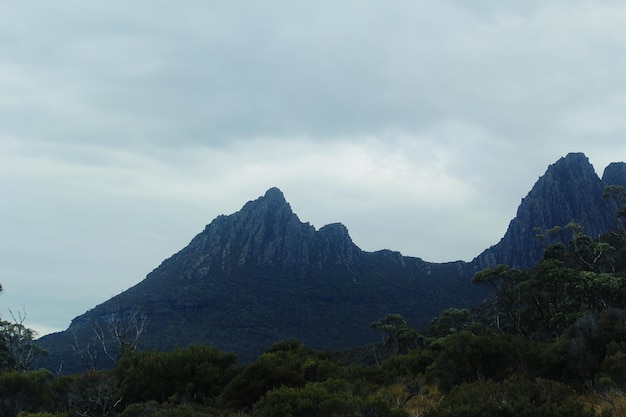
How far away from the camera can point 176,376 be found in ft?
71.7

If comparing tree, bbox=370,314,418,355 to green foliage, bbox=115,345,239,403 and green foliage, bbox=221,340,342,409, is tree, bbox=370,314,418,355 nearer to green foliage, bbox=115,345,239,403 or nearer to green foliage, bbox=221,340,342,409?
green foliage, bbox=221,340,342,409

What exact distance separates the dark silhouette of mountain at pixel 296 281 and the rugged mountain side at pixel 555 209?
1.01ft

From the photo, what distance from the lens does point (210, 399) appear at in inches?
779

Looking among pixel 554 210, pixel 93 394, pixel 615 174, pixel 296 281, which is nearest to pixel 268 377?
pixel 93 394

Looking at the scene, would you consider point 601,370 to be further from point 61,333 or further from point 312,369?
point 61,333

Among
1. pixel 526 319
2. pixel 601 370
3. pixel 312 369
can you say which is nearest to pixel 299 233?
pixel 526 319

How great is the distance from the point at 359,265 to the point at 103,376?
126 m

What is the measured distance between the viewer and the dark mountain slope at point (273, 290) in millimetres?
96875

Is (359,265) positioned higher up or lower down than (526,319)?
higher up

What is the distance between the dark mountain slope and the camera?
96.9m

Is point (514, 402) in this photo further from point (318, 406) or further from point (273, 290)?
point (273, 290)

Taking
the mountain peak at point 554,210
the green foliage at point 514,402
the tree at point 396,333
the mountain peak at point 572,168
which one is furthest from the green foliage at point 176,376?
the mountain peak at point 572,168

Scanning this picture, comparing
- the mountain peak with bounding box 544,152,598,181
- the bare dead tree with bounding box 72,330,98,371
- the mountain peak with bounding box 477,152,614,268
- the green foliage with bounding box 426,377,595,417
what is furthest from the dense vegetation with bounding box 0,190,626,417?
the mountain peak with bounding box 544,152,598,181

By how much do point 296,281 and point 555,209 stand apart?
71.9 meters
